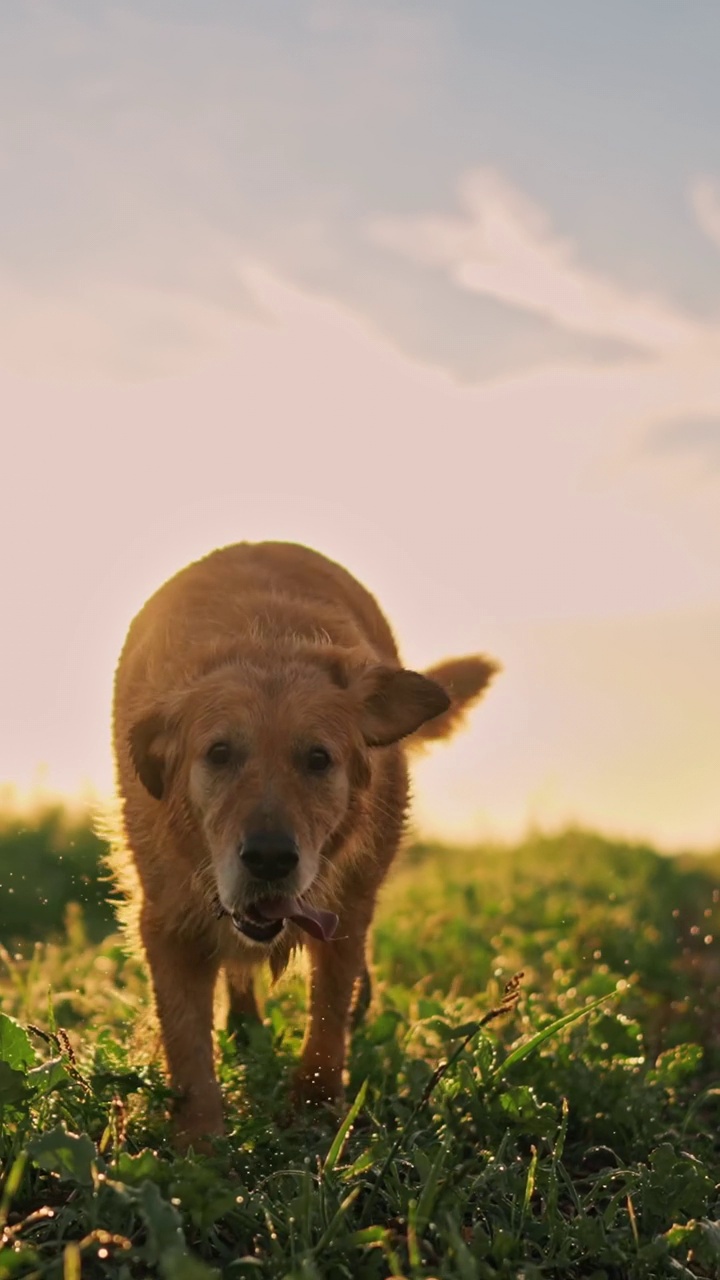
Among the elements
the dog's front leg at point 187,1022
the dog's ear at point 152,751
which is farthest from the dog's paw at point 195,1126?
the dog's ear at point 152,751

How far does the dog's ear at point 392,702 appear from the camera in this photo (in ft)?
13.8

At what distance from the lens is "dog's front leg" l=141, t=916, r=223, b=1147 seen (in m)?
3.76

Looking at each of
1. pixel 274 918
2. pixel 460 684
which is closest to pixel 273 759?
pixel 274 918

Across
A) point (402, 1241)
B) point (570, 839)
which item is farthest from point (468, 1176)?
point (570, 839)

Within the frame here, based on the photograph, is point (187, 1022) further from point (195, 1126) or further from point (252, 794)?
point (252, 794)

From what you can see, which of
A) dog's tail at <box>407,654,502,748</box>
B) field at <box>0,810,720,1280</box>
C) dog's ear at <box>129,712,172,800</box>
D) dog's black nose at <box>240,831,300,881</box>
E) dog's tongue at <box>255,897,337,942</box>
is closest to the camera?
A: field at <box>0,810,720,1280</box>

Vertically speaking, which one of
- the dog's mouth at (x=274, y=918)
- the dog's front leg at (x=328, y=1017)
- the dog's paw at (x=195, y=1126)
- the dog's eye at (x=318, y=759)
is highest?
the dog's eye at (x=318, y=759)

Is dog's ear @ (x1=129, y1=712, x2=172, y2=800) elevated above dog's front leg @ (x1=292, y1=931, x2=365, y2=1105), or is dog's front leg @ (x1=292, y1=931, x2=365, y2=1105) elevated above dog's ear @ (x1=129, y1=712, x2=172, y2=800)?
dog's ear @ (x1=129, y1=712, x2=172, y2=800)

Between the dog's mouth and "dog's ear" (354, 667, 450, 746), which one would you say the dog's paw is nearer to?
the dog's mouth

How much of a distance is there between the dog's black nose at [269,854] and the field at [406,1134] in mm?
655

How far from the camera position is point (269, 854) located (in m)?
3.62

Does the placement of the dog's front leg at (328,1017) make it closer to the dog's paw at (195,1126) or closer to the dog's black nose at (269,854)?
the dog's paw at (195,1126)

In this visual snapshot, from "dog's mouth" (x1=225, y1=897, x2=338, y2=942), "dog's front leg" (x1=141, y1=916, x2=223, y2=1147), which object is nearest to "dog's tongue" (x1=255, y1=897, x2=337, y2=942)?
"dog's mouth" (x1=225, y1=897, x2=338, y2=942)

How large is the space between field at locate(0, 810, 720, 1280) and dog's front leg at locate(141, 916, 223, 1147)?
0.25ft
